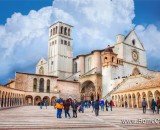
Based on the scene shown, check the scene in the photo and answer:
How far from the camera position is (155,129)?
29.3 feet

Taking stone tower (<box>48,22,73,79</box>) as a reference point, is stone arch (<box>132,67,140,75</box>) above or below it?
below

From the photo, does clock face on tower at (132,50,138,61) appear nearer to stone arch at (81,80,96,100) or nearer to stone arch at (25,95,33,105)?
stone arch at (81,80,96,100)

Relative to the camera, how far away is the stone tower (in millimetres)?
63906

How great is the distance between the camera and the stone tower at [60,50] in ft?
210

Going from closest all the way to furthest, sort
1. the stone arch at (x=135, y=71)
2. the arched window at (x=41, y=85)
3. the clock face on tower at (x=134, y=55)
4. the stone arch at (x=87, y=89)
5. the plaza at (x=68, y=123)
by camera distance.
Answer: the plaza at (x=68, y=123)
the arched window at (x=41, y=85)
the stone arch at (x=87, y=89)
the stone arch at (x=135, y=71)
the clock face on tower at (x=134, y=55)

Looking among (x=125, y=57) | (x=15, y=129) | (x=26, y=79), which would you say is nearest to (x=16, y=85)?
(x=26, y=79)

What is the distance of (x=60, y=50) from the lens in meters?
65.0

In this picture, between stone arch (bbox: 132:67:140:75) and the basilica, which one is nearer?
the basilica

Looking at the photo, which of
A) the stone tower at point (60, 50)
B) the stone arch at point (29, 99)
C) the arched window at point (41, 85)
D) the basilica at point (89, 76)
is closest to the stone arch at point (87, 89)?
the basilica at point (89, 76)

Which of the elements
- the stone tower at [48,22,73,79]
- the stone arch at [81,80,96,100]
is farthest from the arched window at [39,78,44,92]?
the stone tower at [48,22,73,79]

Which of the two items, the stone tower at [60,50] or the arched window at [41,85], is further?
the stone tower at [60,50]

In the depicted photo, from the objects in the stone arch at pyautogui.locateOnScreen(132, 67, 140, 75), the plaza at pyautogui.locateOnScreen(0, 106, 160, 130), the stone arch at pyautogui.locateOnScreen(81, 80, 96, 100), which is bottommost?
the plaza at pyautogui.locateOnScreen(0, 106, 160, 130)

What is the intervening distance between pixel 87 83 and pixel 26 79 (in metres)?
15.5

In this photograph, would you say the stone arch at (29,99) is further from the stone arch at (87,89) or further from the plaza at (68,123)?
the plaza at (68,123)
